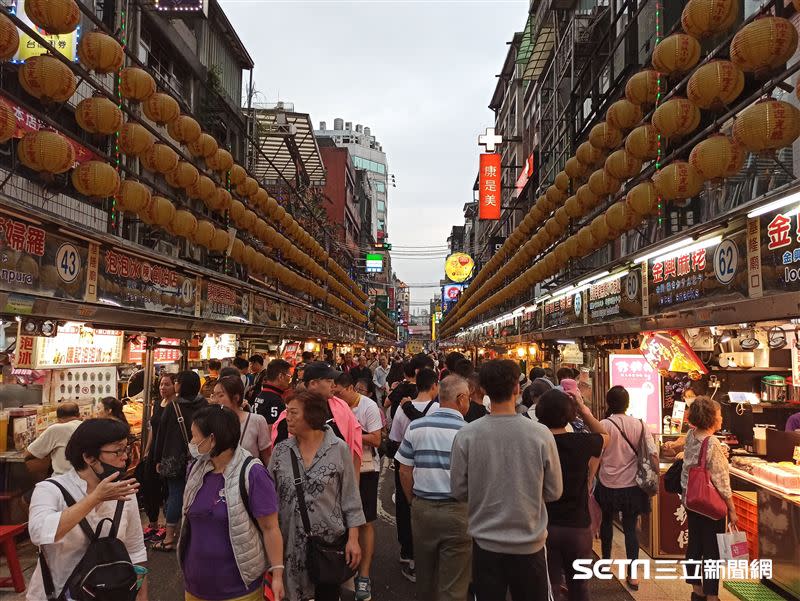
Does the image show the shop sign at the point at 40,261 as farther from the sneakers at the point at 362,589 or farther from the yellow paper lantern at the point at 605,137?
the yellow paper lantern at the point at 605,137

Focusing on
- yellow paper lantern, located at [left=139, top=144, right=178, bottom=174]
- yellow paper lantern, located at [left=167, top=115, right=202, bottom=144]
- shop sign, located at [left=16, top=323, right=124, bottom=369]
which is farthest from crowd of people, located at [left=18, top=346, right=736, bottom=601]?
yellow paper lantern, located at [left=167, top=115, right=202, bottom=144]

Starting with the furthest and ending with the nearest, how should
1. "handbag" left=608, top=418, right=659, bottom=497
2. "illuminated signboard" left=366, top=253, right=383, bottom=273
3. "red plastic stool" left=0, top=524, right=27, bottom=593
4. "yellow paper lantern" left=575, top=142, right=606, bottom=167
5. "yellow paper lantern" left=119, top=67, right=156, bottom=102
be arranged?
"illuminated signboard" left=366, top=253, right=383, bottom=273
"yellow paper lantern" left=575, top=142, right=606, bottom=167
"yellow paper lantern" left=119, top=67, right=156, bottom=102
"handbag" left=608, top=418, right=659, bottom=497
"red plastic stool" left=0, top=524, right=27, bottom=593

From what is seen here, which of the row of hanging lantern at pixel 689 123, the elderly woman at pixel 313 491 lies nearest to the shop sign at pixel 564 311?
the row of hanging lantern at pixel 689 123

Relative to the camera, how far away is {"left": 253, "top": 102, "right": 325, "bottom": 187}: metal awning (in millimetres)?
24234

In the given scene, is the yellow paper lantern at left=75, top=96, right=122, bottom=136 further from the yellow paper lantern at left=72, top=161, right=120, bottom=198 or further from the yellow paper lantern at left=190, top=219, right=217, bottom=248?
the yellow paper lantern at left=190, top=219, right=217, bottom=248

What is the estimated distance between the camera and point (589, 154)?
40.7ft

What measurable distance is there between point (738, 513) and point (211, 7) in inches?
807

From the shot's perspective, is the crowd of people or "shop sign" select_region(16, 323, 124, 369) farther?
"shop sign" select_region(16, 323, 124, 369)

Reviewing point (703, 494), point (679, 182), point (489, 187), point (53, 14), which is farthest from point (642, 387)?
point (489, 187)

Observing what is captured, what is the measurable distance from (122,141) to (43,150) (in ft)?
7.41

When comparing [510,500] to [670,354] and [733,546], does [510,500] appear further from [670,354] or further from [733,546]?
[670,354]

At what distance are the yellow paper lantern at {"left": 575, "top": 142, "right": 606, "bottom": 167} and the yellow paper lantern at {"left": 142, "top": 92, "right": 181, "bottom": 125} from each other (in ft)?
27.3

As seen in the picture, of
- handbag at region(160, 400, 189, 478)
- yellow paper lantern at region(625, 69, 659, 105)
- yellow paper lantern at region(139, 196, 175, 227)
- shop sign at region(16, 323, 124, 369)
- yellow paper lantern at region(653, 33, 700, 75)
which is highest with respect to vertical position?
yellow paper lantern at region(625, 69, 659, 105)

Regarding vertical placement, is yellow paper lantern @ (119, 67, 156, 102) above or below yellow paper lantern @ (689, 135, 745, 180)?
above
